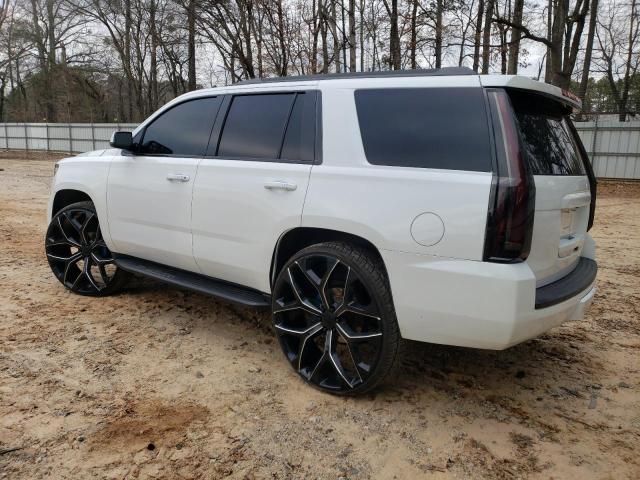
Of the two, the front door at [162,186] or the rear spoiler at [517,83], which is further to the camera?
the front door at [162,186]

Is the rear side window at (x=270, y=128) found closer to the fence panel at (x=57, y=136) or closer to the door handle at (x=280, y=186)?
the door handle at (x=280, y=186)

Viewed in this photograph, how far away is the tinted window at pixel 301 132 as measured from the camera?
10.5 ft

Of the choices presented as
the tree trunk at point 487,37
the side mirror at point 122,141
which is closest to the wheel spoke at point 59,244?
the side mirror at point 122,141

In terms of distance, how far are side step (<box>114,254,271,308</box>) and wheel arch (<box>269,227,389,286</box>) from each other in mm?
201

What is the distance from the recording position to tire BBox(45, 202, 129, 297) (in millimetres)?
4656

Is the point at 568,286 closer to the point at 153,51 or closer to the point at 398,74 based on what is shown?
the point at 398,74

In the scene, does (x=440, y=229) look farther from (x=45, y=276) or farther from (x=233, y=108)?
(x=45, y=276)

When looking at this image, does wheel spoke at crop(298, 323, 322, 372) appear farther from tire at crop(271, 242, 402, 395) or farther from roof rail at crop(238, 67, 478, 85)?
roof rail at crop(238, 67, 478, 85)

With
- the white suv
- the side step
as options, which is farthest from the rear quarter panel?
the side step

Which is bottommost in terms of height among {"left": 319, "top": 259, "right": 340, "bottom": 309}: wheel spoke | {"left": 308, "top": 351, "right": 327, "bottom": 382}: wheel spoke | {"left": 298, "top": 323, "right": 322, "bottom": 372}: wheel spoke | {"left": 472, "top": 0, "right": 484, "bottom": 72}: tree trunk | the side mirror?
{"left": 308, "top": 351, "right": 327, "bottom": 382}: wheel spoke

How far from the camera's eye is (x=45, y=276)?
5.45m

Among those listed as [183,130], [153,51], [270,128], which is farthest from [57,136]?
[270,128]

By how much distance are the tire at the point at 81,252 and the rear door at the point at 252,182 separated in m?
1.40

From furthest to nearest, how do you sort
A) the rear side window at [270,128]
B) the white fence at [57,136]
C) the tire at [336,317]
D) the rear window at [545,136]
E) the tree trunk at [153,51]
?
the tree trunk at [153,51] → the white fence at [57,136] → the rear side window at [270,128] → the tire at [336,317] → the rear window at [545,136]
